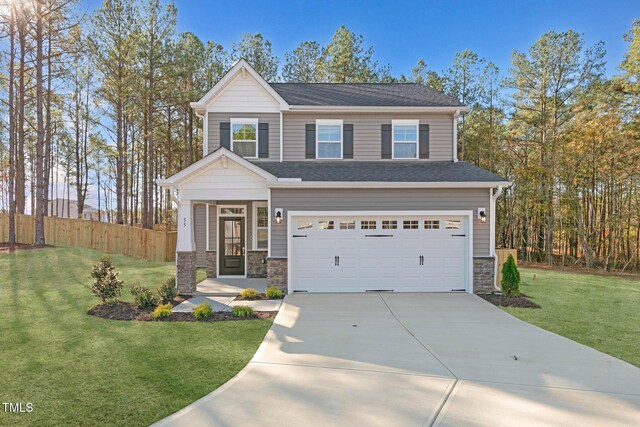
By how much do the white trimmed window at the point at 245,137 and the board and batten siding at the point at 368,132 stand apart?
107cm

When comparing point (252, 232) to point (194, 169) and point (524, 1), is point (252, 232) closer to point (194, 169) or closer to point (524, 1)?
point (194, 169)

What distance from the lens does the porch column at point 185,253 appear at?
950 centimetres

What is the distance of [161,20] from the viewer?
1738cm

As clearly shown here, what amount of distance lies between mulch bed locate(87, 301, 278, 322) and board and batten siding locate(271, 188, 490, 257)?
9.05 ft

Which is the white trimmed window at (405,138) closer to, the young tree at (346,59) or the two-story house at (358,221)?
the two-story house at (358,221)

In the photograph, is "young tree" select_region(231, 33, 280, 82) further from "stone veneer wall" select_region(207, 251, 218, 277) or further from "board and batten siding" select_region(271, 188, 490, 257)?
"board and batten siding" select_region(271, 188, 490, 257)

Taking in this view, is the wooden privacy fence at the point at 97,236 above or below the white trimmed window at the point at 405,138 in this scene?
below

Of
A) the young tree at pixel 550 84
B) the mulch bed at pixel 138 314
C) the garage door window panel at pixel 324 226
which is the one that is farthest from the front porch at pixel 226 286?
the young tree at pixel 550 84

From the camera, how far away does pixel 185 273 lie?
9539 millimetres

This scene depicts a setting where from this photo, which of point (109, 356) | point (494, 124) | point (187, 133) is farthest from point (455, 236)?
point (187, 133)

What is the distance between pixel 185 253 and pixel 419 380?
7398 mm

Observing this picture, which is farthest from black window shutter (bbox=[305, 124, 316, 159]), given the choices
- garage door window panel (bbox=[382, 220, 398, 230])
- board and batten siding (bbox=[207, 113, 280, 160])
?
garage door window panel (bbox=[382, 220, 398, 230])

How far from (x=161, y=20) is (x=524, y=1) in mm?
17235

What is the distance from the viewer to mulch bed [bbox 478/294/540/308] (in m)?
8.57
